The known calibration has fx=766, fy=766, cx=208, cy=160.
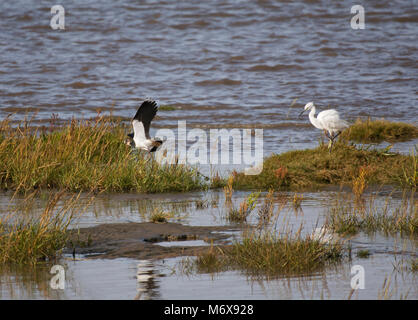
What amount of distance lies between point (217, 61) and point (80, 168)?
16.6m

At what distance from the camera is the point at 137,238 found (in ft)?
26.7

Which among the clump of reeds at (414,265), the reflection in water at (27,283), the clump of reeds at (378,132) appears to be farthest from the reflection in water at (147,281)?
the clump of reeds at (378,132)

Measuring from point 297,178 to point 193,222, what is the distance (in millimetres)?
2601

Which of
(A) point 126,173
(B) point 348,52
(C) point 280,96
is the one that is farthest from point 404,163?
(B) point 348,52

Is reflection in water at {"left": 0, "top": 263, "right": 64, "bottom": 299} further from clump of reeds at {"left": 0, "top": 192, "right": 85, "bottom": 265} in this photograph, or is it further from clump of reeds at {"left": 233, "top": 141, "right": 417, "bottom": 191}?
clump of reeds at {"left": 233, "top": 141, "right": 417, "bottom": 191}

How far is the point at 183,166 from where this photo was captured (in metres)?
11.1

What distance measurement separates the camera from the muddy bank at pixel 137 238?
7.55 m

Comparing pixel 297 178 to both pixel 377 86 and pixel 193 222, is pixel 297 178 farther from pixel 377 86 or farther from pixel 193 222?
pixel 377 86

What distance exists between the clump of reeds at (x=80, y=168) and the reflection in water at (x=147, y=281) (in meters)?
3.38

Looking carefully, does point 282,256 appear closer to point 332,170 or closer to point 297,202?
point 297,202

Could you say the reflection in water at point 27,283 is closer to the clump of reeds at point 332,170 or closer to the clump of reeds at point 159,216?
the clump of reeds at point 159,216

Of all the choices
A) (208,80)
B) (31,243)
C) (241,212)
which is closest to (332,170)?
(241,212)
